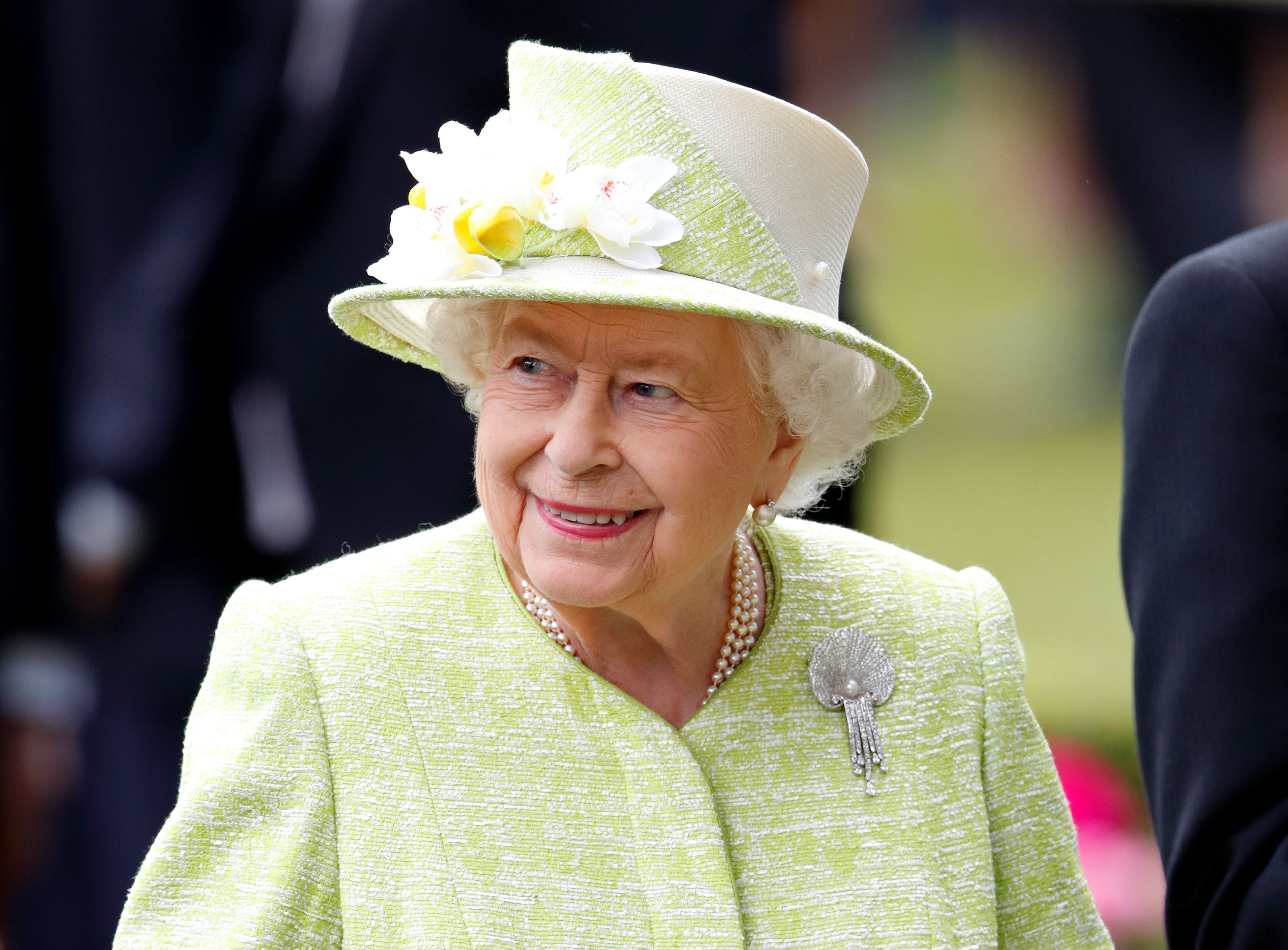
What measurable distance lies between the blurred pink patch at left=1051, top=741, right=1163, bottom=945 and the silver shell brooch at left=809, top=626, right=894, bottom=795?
2.42 m

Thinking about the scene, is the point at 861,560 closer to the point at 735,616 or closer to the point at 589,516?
the point at 735,616

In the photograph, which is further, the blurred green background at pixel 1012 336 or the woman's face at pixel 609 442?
the blurred green background at pixel 1012 336

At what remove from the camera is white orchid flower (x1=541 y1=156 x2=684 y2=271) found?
7.39 ft

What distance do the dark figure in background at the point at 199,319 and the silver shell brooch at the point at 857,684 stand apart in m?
1.82

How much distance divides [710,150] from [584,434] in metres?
0.44

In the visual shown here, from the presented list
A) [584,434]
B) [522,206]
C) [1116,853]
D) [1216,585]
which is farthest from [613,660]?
[1116,853]

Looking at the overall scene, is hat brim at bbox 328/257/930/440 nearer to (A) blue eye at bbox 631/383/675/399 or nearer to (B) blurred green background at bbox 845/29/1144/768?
(A) blue eye at bbox 631/383/675/399

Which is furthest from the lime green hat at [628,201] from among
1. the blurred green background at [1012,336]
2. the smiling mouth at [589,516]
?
the blurred green background at [1012,336]

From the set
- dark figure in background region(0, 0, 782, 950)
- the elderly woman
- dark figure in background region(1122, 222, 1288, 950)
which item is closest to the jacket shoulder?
the elderly woman

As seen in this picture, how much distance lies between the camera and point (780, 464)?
2.56 m

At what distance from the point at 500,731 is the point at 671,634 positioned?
0.31 m

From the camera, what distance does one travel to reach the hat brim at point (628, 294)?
2.17 m

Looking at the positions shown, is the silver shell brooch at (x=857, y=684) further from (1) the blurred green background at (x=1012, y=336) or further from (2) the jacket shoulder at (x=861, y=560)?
(1) the blurred green background at (x=1012, y=336)

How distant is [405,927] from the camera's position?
2.26 metres
